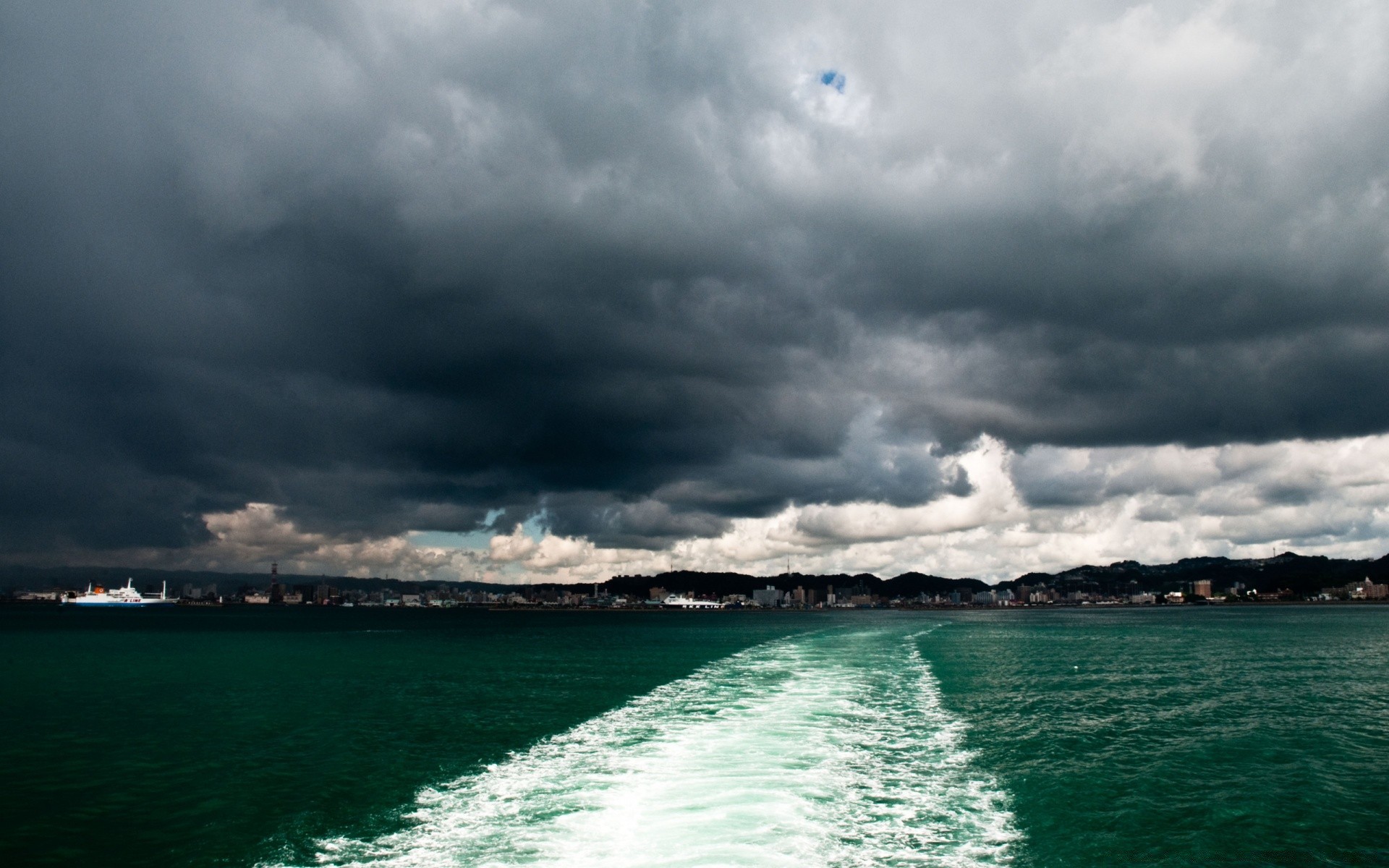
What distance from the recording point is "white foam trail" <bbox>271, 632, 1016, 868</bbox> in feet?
52.5

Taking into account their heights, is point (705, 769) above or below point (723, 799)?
below

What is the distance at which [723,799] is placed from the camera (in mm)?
19641

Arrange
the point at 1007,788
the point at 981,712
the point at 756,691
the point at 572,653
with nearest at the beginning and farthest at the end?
the point at 1007,788
the point at 981,712
the point at 756,691
the point at 572,653

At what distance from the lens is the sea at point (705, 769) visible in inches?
671

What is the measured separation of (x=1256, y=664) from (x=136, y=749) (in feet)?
233

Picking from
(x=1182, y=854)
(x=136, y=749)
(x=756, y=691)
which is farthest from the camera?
(x=756, y=691)

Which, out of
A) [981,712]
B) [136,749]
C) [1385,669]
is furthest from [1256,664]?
[136,749]

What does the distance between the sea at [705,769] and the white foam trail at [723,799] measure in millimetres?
98

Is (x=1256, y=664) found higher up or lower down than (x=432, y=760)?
lower down

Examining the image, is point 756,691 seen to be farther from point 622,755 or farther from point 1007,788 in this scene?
point 1007,788

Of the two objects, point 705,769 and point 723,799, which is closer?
point 723,799

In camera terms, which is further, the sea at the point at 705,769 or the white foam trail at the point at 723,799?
the sea at the point at 705,769

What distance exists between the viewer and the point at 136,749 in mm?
28500

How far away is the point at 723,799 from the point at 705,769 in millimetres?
3447
